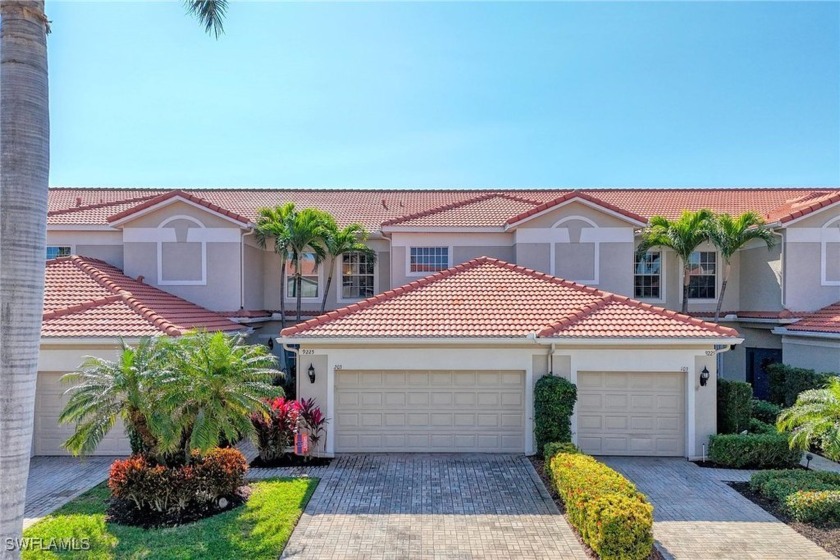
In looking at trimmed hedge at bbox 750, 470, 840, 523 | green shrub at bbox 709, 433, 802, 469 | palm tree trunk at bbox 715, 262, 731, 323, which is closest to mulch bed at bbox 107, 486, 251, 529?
trimmed hedge at bbox 750, 470, 840, 523

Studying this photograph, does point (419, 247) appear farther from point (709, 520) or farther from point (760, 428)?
point (709, 520)

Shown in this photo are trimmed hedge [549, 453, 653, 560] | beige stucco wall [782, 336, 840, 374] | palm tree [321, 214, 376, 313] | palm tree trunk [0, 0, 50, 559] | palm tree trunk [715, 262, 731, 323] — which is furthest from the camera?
palm tree trunk [715, 262, 731, 323]

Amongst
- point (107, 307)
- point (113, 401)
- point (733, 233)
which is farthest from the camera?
Answer: point (733, 233)

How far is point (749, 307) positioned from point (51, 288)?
25.8 m

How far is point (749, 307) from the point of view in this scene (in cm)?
1867

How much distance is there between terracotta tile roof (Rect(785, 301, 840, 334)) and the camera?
15.1 meters

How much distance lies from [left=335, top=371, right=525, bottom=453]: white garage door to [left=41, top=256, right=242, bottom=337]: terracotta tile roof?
533cm

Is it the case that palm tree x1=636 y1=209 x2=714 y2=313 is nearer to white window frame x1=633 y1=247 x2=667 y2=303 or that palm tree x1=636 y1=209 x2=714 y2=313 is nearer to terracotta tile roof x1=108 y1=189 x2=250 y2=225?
white window frame x1=633 y1=247 x2=667 y2=303

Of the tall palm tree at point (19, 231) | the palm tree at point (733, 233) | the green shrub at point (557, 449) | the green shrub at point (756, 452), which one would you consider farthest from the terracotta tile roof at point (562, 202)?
the tall palm tree at point (19, 231)

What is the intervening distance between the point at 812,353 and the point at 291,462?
17652 millimetres

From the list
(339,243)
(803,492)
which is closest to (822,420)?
(803,492)

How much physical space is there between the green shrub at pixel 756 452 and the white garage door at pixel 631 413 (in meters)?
0.96

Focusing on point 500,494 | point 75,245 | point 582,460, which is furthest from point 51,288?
point 582,460

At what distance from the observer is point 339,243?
1748 cm
